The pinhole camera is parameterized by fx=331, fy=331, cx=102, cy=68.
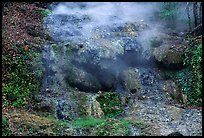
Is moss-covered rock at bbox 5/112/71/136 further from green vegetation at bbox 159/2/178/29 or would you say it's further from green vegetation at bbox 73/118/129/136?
green vegetation at bbox 159/2/178/29

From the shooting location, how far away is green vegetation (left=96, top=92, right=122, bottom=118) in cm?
1531

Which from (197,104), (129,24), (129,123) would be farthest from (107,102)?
(129,24)

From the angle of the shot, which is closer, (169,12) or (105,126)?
(105,126)

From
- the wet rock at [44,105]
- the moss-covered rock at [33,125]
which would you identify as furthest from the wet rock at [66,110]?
the moss-covered rock at [33,125]

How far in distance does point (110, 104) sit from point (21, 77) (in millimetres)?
4390

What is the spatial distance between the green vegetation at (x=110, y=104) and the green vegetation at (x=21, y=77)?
3.06 metres

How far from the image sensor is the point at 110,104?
51.5ft

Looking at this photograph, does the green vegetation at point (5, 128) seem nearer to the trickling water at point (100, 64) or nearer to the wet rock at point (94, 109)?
the trickling water at point (100, 64)

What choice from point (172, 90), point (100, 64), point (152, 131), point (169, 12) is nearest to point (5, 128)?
point (152, 131)

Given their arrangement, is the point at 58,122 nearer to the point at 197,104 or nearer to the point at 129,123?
the point at 129,123

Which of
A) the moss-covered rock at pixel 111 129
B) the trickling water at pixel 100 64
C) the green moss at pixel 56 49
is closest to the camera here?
the moss-covered rock at pixel 111 129

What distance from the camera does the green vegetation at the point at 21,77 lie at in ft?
48.0

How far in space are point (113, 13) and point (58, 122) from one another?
13393 millimetres

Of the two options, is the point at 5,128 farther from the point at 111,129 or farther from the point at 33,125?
the point at 111,129
